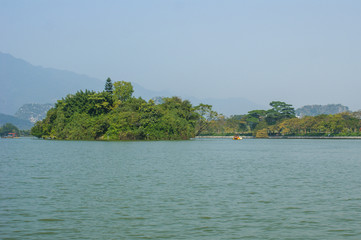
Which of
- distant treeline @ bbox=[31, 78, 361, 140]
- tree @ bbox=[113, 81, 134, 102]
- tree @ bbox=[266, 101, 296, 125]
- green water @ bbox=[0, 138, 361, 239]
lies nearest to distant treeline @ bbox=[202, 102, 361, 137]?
tree @ bbox=[266, 101, 296, 125]

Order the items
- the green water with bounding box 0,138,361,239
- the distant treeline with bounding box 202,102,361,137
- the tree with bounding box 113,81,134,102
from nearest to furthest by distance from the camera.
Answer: the green water with bounding box 0,138,361,239
the tree with bounding box 113,81,134,102
the distant treeline with bounding box 202,102,361,137

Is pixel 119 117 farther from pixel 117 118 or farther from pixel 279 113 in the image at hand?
pixel 279 113

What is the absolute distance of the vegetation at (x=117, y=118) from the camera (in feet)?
249

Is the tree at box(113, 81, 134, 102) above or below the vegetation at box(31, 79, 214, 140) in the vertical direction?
above

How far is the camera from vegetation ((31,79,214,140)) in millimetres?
75750

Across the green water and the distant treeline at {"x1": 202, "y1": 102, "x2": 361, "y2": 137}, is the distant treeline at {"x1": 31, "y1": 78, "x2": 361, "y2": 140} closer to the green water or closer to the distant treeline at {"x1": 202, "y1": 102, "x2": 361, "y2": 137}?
the distant treeline at {"x1": 202, "y1": 102, "x2": 361, "y2": 137}

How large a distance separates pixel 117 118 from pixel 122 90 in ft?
63.8

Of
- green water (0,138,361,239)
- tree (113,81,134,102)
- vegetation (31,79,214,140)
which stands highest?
tree (113,81,134,102)

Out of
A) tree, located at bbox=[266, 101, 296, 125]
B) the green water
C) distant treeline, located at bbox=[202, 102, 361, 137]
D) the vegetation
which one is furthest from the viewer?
tree, located at bbox=[266, 101, 296, 125]

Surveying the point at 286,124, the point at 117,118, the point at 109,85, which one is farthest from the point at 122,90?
the point at 286,124

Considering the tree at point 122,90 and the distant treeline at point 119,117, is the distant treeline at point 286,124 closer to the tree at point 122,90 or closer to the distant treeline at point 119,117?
the distant treeline at point 119,117

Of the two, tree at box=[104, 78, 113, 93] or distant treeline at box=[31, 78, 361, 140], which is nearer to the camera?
distant treeline at box=[31, 78, 361, 140]

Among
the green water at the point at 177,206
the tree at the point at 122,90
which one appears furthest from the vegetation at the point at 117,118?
the green water at the point at 177,206

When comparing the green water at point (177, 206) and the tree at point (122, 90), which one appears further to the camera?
the tree at point (122, 90)
